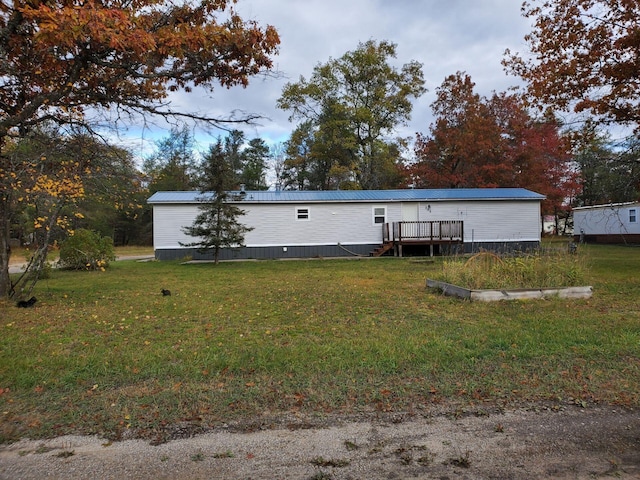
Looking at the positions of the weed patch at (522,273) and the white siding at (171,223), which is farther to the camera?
the white siding at (171,223)

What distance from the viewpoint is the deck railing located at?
1838 centimetres

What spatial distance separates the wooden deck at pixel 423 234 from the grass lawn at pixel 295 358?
10.8 m

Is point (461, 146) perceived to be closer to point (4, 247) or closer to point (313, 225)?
point (313, 225)

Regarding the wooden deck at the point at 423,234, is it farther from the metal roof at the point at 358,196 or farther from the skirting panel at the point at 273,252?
the metal roof at the point at 358,196

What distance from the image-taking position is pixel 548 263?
7.70 meters

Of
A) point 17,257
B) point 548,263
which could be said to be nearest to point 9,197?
point 548,263

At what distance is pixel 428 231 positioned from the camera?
61.2 feet

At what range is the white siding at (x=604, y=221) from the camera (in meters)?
25.2

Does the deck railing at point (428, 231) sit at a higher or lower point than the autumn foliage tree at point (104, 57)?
lower

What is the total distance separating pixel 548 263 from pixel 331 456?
268 inches

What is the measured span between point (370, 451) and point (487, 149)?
26.3 m

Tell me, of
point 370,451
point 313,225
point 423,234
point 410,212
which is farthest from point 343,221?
point 370,451

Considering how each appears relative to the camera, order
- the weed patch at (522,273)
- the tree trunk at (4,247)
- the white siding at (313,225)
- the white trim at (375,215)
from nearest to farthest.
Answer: the tree trunk at (4,247), the weed patch at (522,273), the white siding at (313,225), the white trim at (375,215)

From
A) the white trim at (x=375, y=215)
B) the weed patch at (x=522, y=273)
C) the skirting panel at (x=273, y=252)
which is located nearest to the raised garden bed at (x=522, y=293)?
the weed patch at (x=522, y=273)
